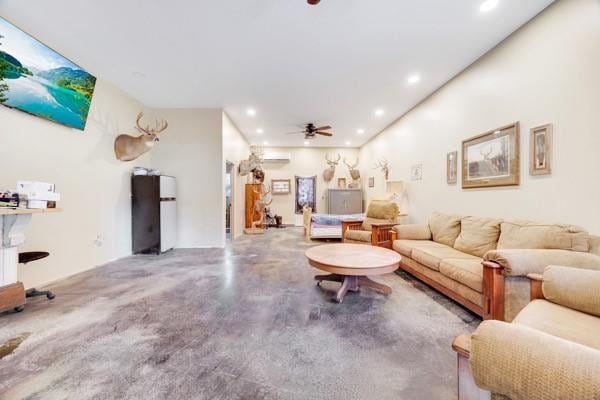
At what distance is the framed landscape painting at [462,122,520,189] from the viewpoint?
288cm

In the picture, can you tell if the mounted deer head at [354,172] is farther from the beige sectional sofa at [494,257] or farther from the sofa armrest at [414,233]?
the beige sectional sofa at [494,257]

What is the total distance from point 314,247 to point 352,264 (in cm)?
85

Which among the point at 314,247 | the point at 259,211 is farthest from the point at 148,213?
the point at 259,211

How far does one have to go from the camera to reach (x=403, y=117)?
5727 mm

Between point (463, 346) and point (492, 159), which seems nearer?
point (463, 346)

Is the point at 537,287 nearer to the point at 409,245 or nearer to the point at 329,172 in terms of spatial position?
the point at 409,245

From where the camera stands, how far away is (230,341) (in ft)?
6.40

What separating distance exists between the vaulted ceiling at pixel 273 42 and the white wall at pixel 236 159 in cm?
114

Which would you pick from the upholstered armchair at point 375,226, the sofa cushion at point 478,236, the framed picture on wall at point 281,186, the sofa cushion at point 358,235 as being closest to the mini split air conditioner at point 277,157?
the framed picture on wall at point 281,186

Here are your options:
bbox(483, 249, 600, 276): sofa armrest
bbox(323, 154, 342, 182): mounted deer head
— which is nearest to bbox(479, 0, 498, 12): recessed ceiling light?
bbox(483, 249, 600, 276): sofa armrest

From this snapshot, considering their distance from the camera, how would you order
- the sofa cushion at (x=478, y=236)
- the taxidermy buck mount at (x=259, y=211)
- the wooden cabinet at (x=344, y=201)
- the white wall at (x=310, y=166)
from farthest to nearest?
the white wall at (x=310, y=166) < the wooden cabinet at (x=344, y=201) < the taxidermy buck mount at (x=259, y=211) < the sofa cushion at (x=478, y=236)

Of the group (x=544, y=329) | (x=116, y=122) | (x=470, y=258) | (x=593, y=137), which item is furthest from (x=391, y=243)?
(x=116, y=122)

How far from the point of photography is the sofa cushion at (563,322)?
1.18 meters

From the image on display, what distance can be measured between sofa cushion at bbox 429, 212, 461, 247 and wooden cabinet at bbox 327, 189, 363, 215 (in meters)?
4.53
